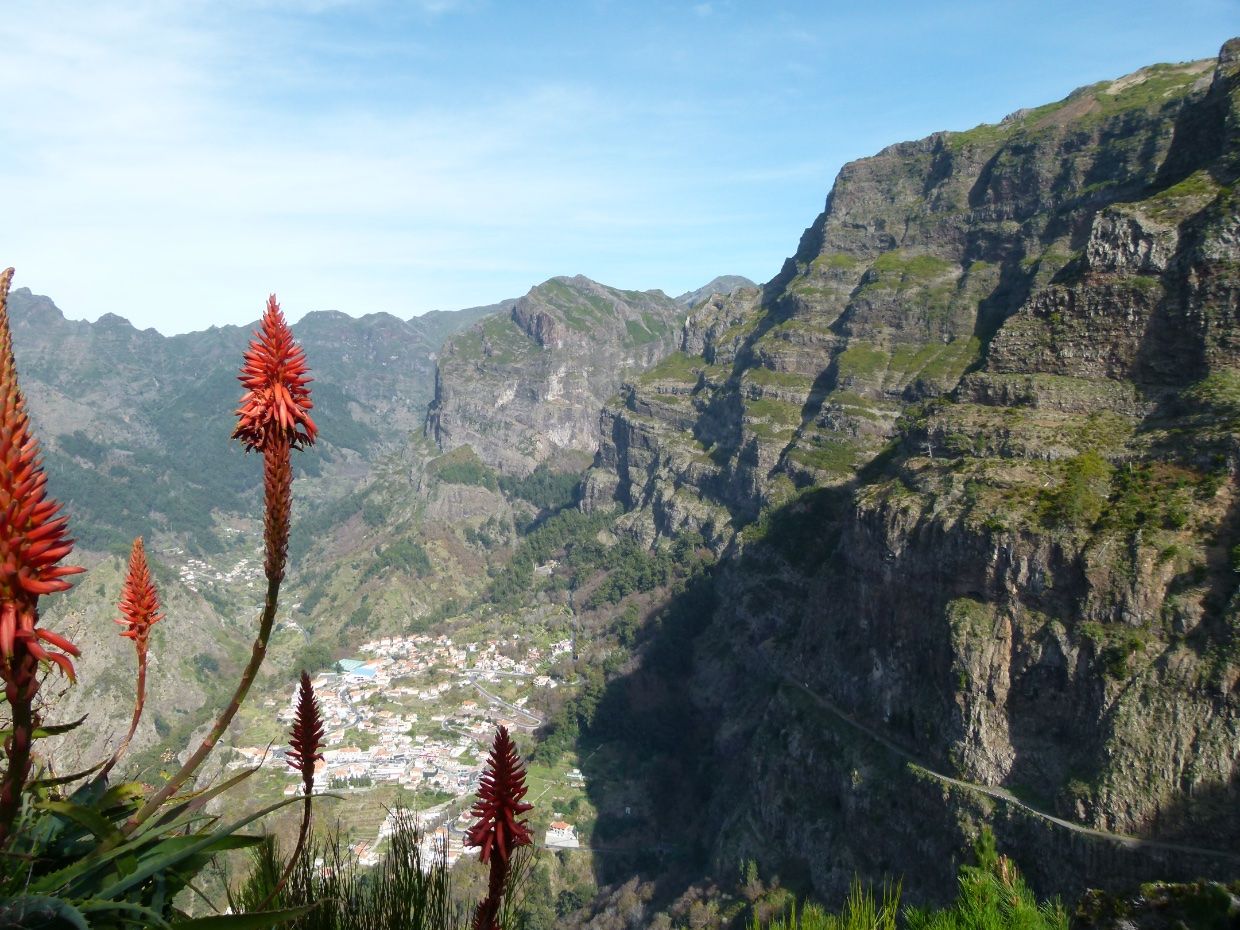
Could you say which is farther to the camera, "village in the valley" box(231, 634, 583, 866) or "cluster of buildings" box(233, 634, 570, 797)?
"cluster of buildings" box(233, 634, 570, 797)

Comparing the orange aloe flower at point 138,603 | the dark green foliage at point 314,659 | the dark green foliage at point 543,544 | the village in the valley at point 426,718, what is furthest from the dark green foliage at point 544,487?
the orange aloe flower at point 138,603

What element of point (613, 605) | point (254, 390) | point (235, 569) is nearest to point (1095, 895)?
point (254, 390)

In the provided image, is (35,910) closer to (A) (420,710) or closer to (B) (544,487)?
(A) (420,710)

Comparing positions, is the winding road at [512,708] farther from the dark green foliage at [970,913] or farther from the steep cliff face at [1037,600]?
the dark green foliage at [970,913]

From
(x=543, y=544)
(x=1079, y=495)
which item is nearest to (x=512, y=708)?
(x=543, y=544)

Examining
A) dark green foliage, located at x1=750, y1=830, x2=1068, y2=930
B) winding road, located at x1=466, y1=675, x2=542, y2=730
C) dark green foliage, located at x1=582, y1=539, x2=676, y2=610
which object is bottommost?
winding road, located at x1=466, y1=675, x2=542, y2=730

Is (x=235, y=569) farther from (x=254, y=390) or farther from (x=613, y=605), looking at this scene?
(x=254, y=390)

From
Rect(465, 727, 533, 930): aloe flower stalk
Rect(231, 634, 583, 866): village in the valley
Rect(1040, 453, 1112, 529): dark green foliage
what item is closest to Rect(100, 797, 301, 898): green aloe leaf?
Rect(465, 727, 533, 930): aloe flower stalk

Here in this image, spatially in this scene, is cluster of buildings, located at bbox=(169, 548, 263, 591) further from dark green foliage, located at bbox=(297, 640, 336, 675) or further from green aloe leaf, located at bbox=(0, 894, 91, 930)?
green aloe leaf, located at bbox=(0, 894, 91, 930)
